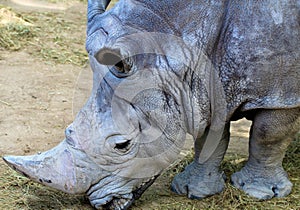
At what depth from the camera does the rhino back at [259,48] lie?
387cm

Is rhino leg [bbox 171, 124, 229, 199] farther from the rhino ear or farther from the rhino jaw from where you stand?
the rhino ear

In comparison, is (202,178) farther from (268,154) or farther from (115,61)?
(115,61)

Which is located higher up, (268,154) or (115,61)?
(115,61)

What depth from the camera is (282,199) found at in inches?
178

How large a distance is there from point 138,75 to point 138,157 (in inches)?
19.7

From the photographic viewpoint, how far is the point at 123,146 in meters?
3.94

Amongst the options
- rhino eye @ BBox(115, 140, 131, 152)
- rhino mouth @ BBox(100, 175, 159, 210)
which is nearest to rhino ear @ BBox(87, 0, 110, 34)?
rhino eye @ BBox(115, 140, 131, 152)

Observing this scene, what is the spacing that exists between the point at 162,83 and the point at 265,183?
118 centimetres

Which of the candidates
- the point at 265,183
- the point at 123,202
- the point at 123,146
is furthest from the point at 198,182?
the point at 123,146

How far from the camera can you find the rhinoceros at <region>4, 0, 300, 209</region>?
12.5 ft

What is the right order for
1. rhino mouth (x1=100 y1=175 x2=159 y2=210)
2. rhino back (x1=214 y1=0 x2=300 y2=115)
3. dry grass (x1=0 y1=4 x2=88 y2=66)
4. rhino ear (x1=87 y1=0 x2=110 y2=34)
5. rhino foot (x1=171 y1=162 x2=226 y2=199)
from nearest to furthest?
rhino back (x1=214 y1=0 x2=300 y2=115), rhino ear (x1=87 y1=0 x2=110 y2=34), rhino mouth (x1=100 y1=175 x2=159 y2=210), rhino foot (x1=171 y1=162 x2=226 y2=199), dry grass (x1=0 y1=4 x2=88 y2=66)

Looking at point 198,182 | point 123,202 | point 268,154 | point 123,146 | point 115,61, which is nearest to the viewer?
point 115,61

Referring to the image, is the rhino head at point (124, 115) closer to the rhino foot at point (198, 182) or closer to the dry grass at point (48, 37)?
the rhino foot at point (198, 182)

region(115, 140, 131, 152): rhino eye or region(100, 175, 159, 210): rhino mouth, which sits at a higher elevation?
region(115, 140, 131, 152): rhino eye
